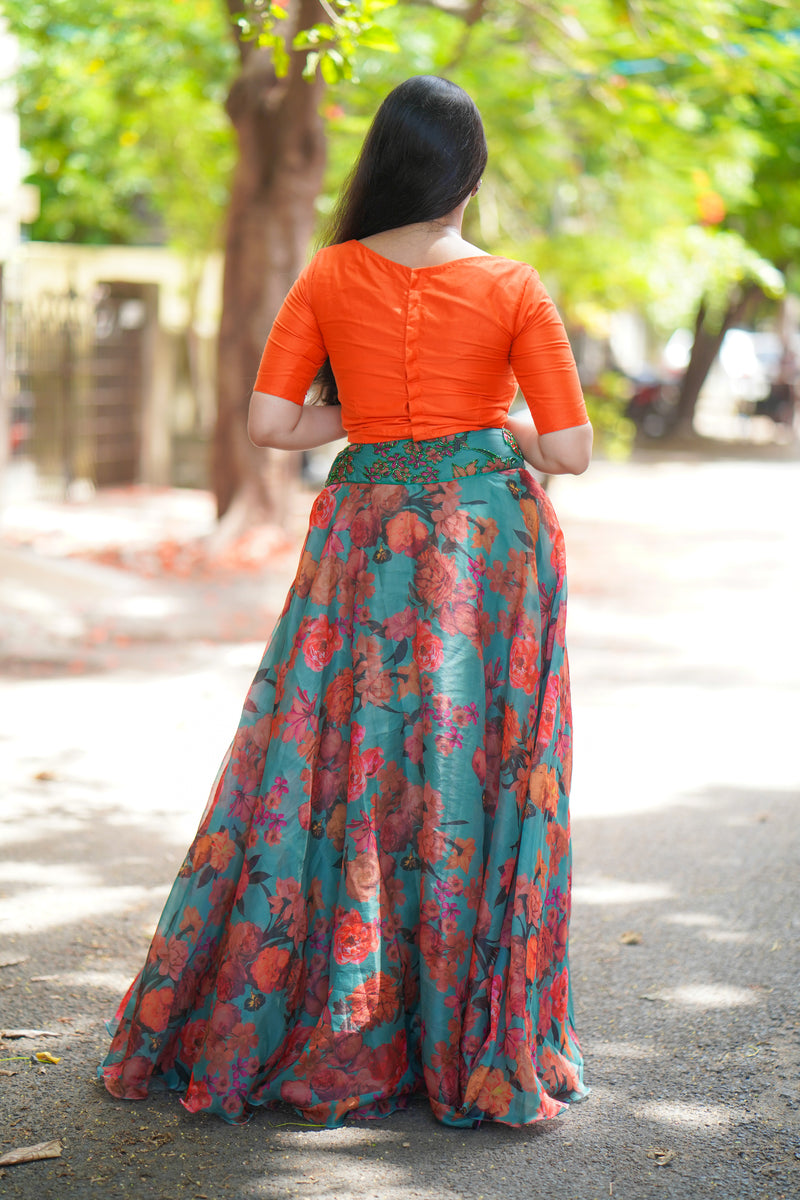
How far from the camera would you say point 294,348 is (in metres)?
2.85

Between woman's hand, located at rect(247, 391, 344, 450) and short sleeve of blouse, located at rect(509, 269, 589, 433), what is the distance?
46 centimetres

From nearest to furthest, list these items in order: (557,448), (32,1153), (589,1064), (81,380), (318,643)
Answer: (32,1153)
(557,448)
(318,643)
(589,1064)
(81,380)

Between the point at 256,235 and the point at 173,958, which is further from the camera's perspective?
the point at 256,235

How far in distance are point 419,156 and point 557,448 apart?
647 millimetres

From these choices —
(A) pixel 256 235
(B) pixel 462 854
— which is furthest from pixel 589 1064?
(A) pixel 256 235

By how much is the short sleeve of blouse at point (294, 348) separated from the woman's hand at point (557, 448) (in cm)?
46

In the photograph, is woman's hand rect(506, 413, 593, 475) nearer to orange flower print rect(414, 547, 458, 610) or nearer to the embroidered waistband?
the embroidered waistband

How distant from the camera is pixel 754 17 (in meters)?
10.8

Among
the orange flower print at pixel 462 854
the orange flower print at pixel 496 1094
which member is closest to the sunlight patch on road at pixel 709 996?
the orange flower print at pixel 496 1094

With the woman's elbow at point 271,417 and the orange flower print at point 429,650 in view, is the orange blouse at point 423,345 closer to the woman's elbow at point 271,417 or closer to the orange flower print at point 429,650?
the woman's elbow at point 271,417

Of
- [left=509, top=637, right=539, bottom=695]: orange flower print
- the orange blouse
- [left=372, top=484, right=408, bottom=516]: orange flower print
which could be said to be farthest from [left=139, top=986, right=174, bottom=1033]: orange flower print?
the orange blouse

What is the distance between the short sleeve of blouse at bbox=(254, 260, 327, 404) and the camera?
112 inches

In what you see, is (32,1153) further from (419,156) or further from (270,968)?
(419,156)

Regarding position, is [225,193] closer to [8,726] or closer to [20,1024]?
[8,726]
